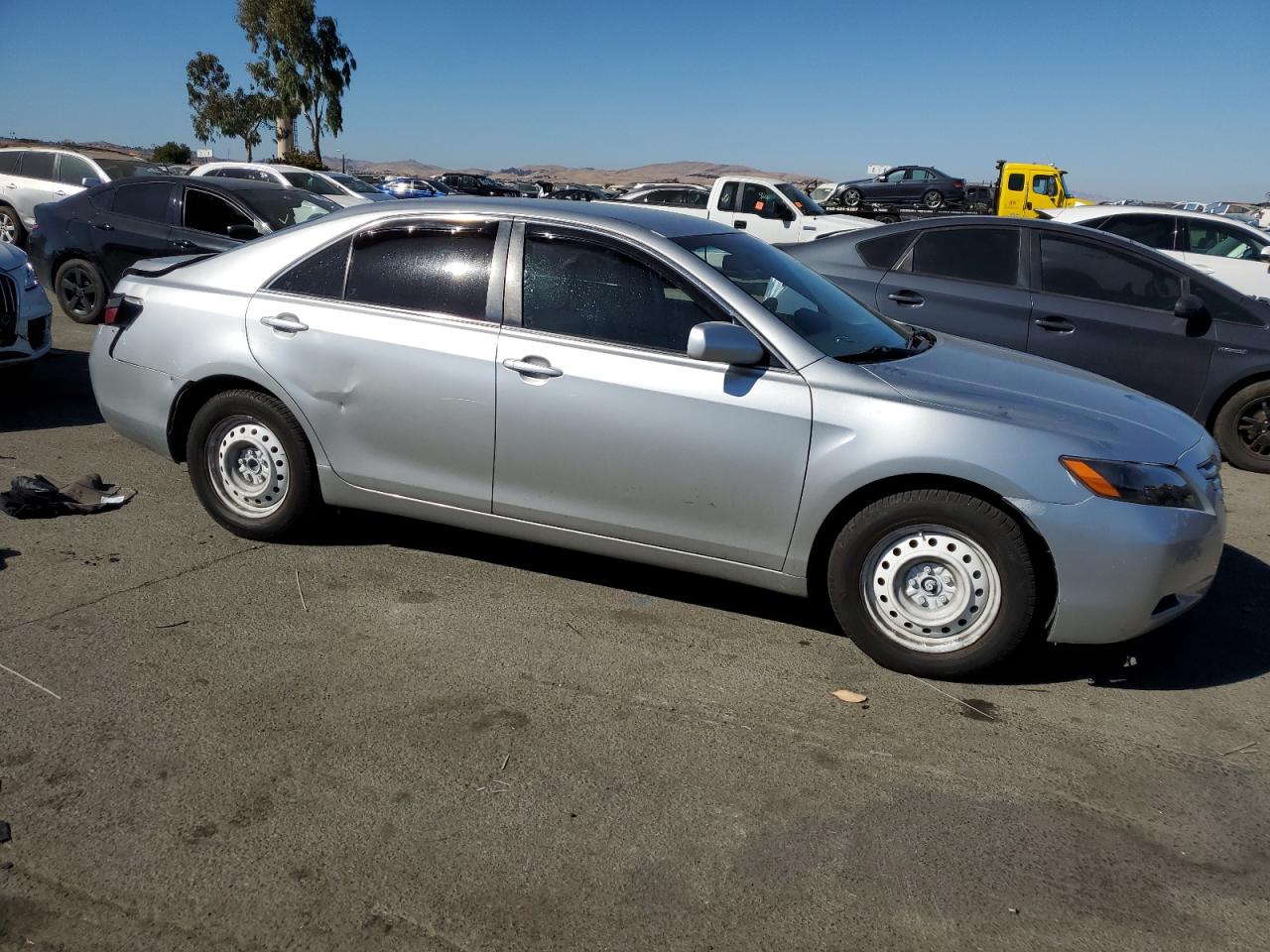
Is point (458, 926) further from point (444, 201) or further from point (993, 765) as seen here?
point (444, 201)

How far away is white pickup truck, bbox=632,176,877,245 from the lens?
17375 millimetres

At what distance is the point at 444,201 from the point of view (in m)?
4.73

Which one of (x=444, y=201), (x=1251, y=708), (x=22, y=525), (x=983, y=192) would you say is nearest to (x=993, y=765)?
(x=1251, y=708)

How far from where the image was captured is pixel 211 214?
983 centimetres

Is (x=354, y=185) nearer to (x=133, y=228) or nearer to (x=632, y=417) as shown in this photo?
(x=133, y=228)

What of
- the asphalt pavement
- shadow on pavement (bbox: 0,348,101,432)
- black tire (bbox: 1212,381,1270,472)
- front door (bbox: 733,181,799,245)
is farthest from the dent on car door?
front door (bbox: 733,181,799,245)

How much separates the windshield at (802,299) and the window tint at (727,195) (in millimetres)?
13878

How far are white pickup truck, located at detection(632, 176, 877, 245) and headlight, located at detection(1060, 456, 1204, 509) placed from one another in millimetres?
13734

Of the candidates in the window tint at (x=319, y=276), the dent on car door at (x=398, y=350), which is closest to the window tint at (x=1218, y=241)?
the dent on car door at (x=398, y=350)

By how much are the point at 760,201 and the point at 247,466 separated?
47.9 feet

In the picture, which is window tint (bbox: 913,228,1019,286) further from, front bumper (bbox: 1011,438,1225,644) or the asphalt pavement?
front bumper (bbox: 1011,438,1225,644)

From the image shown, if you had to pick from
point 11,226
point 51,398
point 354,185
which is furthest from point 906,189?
point 51,398

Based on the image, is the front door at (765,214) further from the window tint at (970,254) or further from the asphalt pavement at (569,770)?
the asphalt pavement at (569,770)

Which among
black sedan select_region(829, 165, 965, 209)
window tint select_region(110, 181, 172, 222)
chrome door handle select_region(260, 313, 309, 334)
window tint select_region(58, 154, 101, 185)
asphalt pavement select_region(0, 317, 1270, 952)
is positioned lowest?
asphalt pavement select_region(0, 317, 1270, 952)
